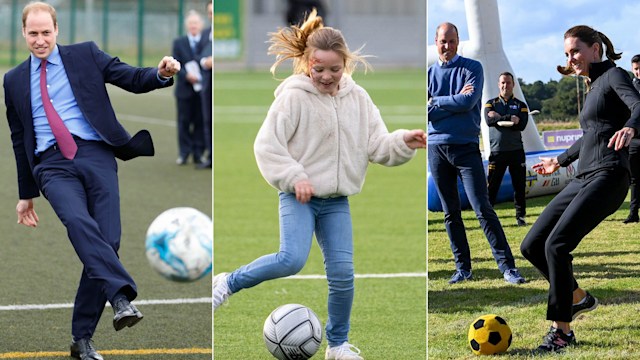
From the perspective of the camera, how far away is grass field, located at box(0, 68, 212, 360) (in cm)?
673

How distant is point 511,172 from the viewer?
5926 millimetres

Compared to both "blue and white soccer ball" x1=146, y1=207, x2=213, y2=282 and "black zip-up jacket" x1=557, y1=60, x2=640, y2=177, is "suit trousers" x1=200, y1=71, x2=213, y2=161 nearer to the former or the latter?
"blue and white soccer ball" x1=146, y1=207, x2=213, y2=282

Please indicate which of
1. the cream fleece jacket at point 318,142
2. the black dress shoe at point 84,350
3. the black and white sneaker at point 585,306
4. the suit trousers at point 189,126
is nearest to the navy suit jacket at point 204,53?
the suit trousers at point 189,126

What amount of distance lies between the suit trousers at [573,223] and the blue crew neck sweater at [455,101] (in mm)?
581

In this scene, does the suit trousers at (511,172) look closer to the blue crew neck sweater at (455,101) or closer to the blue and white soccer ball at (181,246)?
the blue crew neck sweater at (455,101)

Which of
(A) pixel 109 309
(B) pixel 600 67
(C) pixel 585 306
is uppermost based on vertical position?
(B) pixel 600 67

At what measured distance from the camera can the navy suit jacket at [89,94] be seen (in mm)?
6211

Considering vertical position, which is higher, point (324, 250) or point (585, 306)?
point (324, 250)

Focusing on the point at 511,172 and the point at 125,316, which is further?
the point at 511,172

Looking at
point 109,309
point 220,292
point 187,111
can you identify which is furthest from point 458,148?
point 187,111

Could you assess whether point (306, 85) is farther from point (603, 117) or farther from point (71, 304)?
point (71, 304)

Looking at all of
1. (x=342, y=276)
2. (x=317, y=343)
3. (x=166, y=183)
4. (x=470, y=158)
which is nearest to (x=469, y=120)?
(x=470, y=158)

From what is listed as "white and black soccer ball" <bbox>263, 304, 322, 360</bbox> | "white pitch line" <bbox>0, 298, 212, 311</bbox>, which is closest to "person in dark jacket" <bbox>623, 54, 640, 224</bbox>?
"white and black soccer ball" <bbox>263, 304, 322, 360</bbox>

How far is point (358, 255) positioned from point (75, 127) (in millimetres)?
3959
